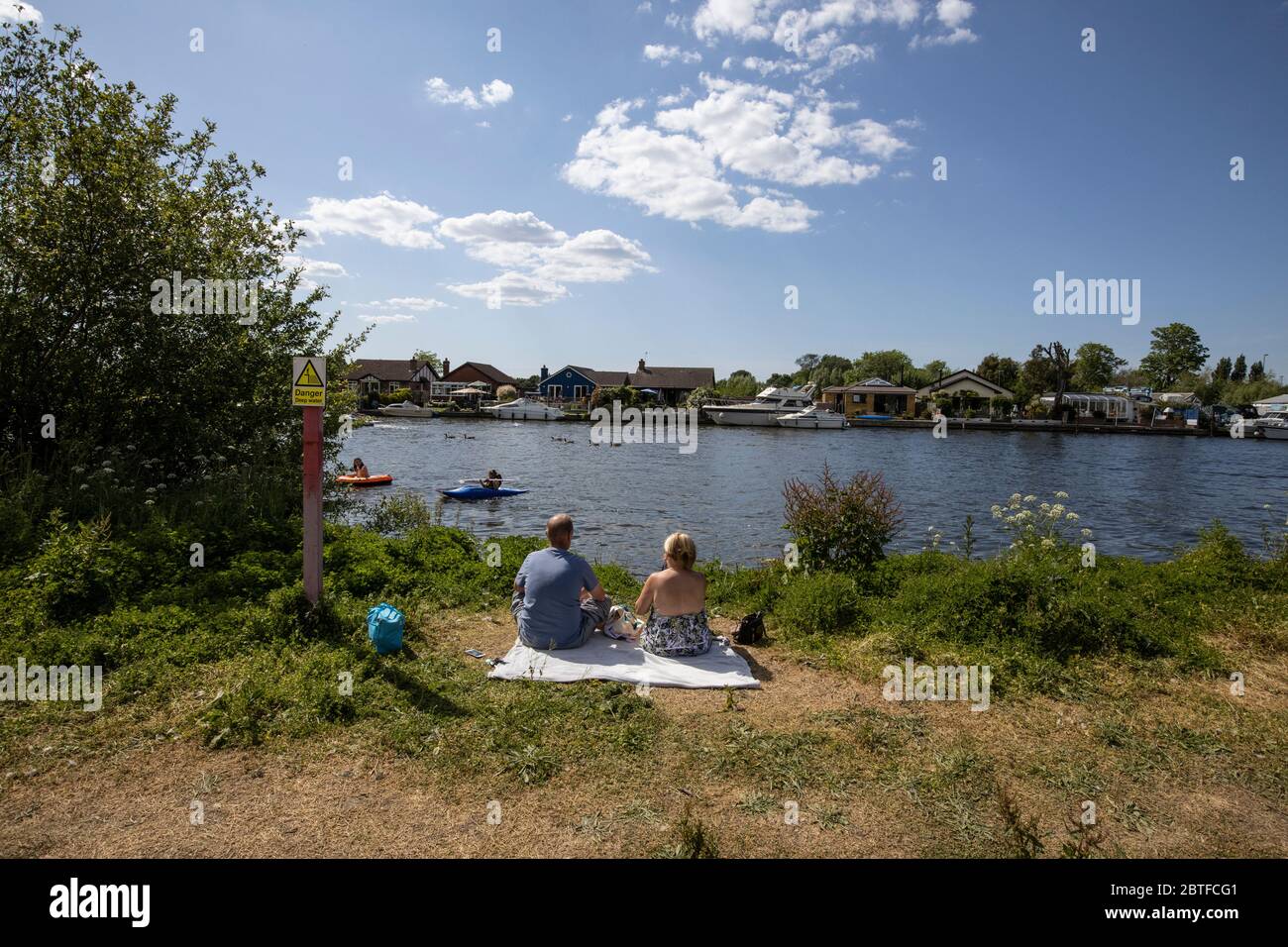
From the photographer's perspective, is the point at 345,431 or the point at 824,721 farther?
the point at 345,431

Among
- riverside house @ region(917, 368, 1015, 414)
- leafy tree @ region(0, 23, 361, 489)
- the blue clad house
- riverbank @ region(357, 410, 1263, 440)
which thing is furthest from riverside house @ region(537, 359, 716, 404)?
leafy tree @ region(0, 23, 361, 489)

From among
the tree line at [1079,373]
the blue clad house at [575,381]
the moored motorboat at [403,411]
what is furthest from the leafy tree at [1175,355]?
the moored motorboat at [403,411]

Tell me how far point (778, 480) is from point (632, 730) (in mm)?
32490

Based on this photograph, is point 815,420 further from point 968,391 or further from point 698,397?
point 968,391

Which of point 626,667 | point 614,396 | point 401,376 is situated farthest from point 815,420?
point 626,667

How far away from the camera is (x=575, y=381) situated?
378 ft

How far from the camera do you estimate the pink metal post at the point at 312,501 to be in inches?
292

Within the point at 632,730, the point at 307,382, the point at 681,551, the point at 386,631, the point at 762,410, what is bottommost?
the point at 632,730

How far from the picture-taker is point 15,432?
1190 centimetres

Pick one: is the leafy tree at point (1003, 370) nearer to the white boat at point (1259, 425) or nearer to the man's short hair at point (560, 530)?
the white boat at point (1259, 425)

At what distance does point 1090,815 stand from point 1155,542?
71.8 feet

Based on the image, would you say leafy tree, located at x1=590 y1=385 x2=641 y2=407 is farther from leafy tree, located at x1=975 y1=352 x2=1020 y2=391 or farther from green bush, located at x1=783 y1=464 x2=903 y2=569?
green bush, located at x1=783 y1=464 x2=903 y2=569
